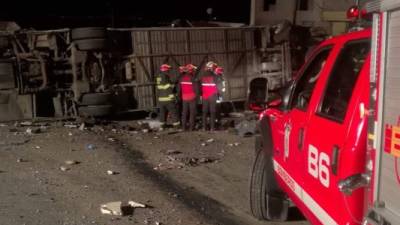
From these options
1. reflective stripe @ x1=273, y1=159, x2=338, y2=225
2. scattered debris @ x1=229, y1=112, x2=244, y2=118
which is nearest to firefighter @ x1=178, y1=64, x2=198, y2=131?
scattered debris @ x1=229, y1=112, x2=244, y2=118

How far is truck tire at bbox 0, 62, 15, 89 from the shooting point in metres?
13.0

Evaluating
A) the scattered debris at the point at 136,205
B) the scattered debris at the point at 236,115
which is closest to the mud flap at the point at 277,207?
the scattered debris at the point at 136,205

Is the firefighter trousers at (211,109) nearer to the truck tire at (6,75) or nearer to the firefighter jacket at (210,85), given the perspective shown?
the firefighter jacket at (210,85)

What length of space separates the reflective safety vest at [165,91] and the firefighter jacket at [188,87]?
1.04 ft

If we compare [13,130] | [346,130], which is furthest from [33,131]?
[346,130]

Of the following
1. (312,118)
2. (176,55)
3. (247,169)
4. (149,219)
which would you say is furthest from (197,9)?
(312,118)

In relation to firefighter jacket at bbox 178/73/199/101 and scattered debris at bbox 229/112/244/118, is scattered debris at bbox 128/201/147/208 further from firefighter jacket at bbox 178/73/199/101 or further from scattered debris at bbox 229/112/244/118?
scattered debris at bbox 229/112/244/118

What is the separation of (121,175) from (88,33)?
605cm

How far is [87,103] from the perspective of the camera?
43.3 ft

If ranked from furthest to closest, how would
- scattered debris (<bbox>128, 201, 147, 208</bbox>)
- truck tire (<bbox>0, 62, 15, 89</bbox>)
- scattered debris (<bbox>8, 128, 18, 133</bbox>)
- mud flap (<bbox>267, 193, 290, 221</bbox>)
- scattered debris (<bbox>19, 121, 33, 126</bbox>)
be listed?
truck tire (<bbox>0, 62, 15, 89</bbox>) < scattered debris (<bbox>19, 121, 33, 126</bbox>) < scattered debris (<bbox>8, 128, 18, 133</bbox>) < scattered debris (<bbox>128, 201, 147, 208</bbox>) < mud flap (<bbox>267, 193, 290, 221</bbox>)

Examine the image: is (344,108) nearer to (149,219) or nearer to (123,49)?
(149,219)

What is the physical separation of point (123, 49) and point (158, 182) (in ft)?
24.5

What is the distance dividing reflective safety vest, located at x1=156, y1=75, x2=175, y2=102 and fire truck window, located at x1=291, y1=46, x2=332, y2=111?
853 cm

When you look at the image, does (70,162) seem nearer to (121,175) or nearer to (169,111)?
(121,175)
